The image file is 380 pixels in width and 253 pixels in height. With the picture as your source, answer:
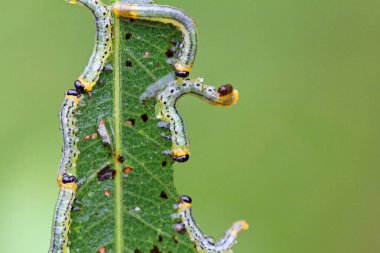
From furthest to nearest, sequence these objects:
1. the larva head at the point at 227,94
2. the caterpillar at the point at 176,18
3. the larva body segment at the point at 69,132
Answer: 1. the larva head at the point at 227,94
2. the larva body segment at the point at 69,132
3. the caterpillar at the point at 176,18

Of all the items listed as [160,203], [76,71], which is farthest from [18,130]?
[160,203]

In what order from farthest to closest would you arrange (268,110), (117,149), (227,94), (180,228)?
1. (268,110)
2. (227,94)
3. (180,228)
4. (117,149)

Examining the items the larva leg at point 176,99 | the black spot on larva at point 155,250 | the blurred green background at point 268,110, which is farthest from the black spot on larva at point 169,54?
the blurred green background at point 268,110

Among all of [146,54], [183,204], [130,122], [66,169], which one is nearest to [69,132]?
[66,169]

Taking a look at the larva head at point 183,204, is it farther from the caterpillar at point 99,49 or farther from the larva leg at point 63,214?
the caterpillar at point 99,49

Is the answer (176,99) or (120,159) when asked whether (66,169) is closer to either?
(120,159)

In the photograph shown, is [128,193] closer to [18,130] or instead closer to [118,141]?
[118,141]
